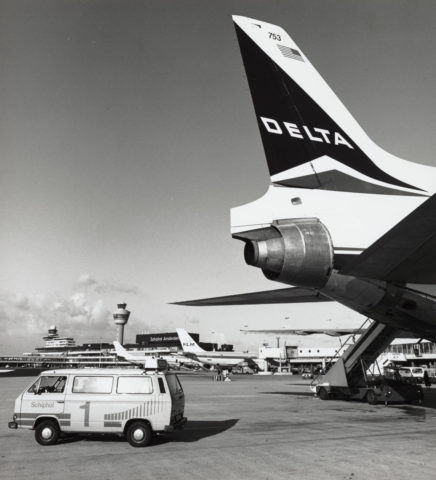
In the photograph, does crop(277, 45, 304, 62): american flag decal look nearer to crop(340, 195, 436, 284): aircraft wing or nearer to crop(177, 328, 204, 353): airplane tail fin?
crop(340, 195, 436, 284): aircraft wing

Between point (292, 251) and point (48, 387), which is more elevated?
point (292, 251)

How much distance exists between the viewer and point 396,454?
965cm

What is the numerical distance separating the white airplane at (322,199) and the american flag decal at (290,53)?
0.04 m

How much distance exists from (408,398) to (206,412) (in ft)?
30.5

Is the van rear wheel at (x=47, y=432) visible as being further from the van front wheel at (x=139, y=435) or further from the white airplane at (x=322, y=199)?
the white airplane at (x=322, y=199)

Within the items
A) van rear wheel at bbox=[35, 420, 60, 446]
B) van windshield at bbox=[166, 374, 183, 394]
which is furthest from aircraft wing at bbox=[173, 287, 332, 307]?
van rear wheel at bbox=[35, 420, 60, 446]

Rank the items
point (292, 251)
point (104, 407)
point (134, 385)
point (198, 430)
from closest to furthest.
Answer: point (292, 251) < point (104, 407) < point (134, 385) < point (198, 430)

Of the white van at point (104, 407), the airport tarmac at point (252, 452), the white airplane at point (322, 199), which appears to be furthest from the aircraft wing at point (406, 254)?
the white van at point (104, 407)

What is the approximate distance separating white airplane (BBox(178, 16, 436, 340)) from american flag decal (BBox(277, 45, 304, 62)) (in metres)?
0.04

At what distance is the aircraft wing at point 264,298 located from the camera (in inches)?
687

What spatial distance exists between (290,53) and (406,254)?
20.4 ft

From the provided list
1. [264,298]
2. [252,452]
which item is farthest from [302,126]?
[264,298]

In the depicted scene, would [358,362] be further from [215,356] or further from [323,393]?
[215,356]

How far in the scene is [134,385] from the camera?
1114cm
